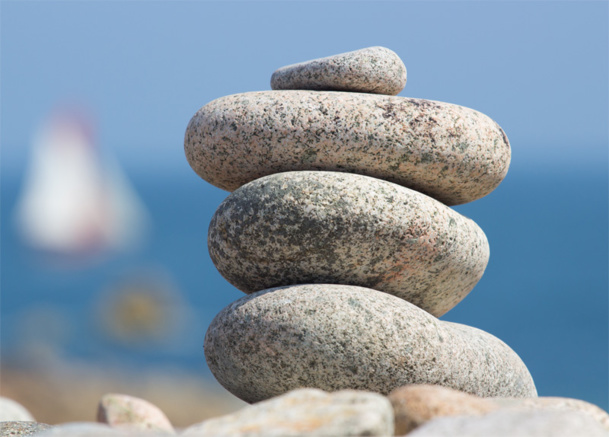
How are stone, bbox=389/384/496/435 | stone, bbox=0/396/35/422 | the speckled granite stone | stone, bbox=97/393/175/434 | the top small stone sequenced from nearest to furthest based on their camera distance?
stone, bbox=389/384/496/435 → the speckled granite stone → the top small stone → stone, bbox=97/393/175/434 → stone, bbox=0/396/35/422

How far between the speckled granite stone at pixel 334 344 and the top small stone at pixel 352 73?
1.89m

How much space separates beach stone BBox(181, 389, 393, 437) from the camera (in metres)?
3.45

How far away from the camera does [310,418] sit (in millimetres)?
3623

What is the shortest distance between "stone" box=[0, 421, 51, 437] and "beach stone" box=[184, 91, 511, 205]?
2.59m

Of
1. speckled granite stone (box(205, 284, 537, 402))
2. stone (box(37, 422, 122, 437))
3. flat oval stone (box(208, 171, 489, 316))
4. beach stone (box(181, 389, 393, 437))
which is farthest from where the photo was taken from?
flat oval stone (box(208, 171, 489, 316))

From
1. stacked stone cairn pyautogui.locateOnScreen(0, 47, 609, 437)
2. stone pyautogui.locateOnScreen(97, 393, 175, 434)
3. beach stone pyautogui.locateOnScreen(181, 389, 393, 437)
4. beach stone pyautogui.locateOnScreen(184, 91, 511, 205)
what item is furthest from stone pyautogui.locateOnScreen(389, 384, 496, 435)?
stone pyautogui.locateOnScreen(97, 393, 175, 434)

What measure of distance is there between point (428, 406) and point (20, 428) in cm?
338

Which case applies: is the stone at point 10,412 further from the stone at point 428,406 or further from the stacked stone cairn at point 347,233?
the stone at point 428,406

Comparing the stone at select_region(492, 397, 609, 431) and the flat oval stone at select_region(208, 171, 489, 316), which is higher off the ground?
the flat oval stone at select_region(208, 171, 489, 316)

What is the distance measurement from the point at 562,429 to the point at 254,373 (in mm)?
2740

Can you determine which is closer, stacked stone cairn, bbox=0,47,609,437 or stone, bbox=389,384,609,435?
stone, bbox=389,384,609,435

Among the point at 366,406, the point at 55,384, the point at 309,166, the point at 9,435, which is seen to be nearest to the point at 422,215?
the point at 309,166

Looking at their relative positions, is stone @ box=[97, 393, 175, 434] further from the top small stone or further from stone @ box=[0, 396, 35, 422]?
the top small stone

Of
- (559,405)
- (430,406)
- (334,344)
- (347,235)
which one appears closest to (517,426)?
(430,406)
